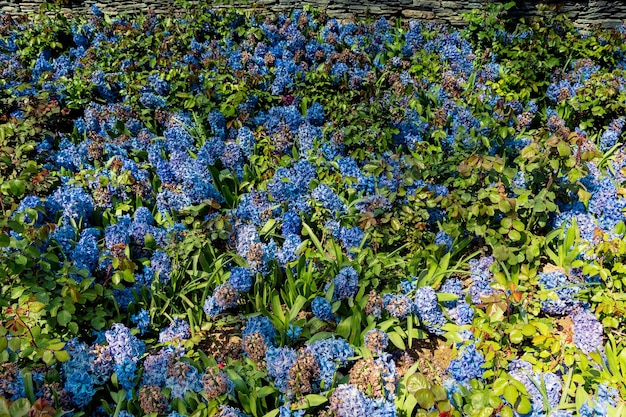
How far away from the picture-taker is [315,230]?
147 inches

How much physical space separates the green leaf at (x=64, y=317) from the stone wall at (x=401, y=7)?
4631mm

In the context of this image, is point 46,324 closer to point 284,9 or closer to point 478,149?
point 478,149

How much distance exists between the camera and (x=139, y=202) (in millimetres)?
3834

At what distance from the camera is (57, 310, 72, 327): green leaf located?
271cm

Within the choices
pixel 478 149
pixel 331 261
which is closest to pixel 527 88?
pixel 478 149

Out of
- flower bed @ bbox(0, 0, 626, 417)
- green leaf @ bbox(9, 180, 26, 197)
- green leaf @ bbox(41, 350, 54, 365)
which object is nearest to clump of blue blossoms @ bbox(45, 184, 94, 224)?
flower bed @ bbox(0, 0, 626, 417)

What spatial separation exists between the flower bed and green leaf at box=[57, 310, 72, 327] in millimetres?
83

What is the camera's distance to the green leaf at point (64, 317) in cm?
271

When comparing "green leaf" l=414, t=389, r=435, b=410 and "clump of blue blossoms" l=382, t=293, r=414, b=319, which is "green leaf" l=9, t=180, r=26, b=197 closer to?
"clump of blue blossoms" l=382, t=293, r=414, b=319

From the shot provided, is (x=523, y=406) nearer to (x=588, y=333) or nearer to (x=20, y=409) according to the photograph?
(x=588, y=333)

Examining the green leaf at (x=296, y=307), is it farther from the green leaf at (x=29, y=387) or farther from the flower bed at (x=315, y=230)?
the green leaf at (x=29, y=387)

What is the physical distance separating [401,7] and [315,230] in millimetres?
3755

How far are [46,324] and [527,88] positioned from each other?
4174 millimetres

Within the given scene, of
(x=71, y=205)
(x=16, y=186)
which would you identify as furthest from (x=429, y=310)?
(x=16, y=186)
